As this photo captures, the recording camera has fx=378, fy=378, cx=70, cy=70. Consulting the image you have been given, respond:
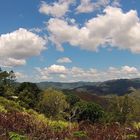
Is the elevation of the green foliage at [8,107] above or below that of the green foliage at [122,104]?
above

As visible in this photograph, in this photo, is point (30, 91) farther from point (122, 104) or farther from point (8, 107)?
point (8, 107)

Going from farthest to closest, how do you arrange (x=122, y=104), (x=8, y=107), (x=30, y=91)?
(x=30, y=91) → (x=122, y=104) → (x=8, y=107)

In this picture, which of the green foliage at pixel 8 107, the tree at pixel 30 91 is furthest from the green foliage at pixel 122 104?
the green foliage at pixel 8 107

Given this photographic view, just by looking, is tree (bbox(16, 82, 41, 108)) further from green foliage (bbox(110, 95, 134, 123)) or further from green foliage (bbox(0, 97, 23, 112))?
green foliage (bbox(0, 97, 23, 112))

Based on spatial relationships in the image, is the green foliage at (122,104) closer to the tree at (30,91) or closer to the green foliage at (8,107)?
the tree at (30,91)

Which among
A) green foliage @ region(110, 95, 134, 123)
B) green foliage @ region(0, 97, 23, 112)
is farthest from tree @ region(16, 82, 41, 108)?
green foliage @ region(0, 97, 23, 112)

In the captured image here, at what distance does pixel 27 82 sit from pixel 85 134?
317ft

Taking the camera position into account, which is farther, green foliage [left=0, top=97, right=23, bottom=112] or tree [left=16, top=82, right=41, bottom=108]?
tree [left=16, top=82, right=41, bottom=108]

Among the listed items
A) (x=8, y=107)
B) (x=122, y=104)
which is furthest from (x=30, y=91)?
(x=8, y=107)

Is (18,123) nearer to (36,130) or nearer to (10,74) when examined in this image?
(36,130)

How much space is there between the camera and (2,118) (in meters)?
12.3

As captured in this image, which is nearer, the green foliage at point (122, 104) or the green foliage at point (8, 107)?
the green foliage at point (8, 107)

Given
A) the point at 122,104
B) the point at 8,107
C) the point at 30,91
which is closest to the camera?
the point at 8,107

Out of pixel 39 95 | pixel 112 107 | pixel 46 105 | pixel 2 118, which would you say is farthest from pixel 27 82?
pixel 2 118
